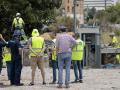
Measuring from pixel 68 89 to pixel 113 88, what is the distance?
5.01 feet

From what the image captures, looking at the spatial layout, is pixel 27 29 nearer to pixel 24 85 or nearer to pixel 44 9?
pixel 44 9

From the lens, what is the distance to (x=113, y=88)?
60.0ft

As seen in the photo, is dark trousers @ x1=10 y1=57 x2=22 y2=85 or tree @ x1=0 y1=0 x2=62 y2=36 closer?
dark trousers @ x1=10 y1=57 x2=22 y2=85

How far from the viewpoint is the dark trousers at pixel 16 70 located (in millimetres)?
19266

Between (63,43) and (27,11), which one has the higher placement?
(27,11)

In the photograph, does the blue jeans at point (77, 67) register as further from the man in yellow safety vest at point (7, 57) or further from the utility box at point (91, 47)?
the utility box at point (91, 47)

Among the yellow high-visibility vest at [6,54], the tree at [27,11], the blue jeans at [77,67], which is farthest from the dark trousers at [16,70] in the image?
the tree at [27,11]

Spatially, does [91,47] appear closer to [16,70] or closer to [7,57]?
[7,57]

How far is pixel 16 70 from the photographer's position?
1936 centimetres

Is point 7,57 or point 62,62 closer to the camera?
point 62,62

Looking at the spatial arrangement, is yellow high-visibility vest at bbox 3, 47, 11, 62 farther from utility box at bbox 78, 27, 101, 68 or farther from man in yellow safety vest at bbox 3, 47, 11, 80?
utility box at bbox 78, 27, 101, 68

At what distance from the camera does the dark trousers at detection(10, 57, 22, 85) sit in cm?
1927

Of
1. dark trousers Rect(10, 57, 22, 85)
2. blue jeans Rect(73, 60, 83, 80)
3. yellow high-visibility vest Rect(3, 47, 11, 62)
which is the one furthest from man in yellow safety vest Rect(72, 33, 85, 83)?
yellow high-visibility vest Rect(3, 47, 11, 62)

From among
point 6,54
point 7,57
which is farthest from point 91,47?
point 7,57
